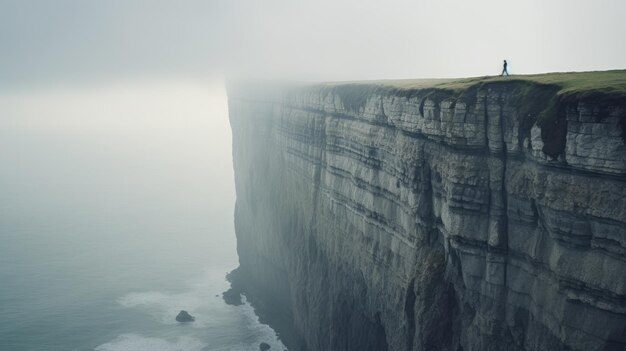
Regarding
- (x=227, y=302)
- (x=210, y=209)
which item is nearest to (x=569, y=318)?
(x=227, y=302)

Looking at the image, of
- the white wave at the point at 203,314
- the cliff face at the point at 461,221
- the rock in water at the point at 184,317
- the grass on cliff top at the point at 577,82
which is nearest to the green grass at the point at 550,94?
the grass on cliff top at the point at 577,82

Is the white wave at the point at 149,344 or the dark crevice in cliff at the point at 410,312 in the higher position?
the dark crevice in cliff at the point at 410,312

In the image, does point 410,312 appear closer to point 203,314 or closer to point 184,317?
point 184,317

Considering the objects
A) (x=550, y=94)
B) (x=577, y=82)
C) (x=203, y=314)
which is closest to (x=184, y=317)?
(x=203, y=314)

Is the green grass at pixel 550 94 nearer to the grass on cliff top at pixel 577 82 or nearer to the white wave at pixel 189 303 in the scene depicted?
the grass on cliff top at pixel 577 82

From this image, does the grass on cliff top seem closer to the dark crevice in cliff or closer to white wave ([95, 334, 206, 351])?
the dark crevice in cliff

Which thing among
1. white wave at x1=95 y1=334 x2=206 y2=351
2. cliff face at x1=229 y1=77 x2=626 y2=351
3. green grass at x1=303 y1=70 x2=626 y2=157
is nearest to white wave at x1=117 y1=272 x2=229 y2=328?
white wave at x1=95 y1=334 x2=206 y2=351
